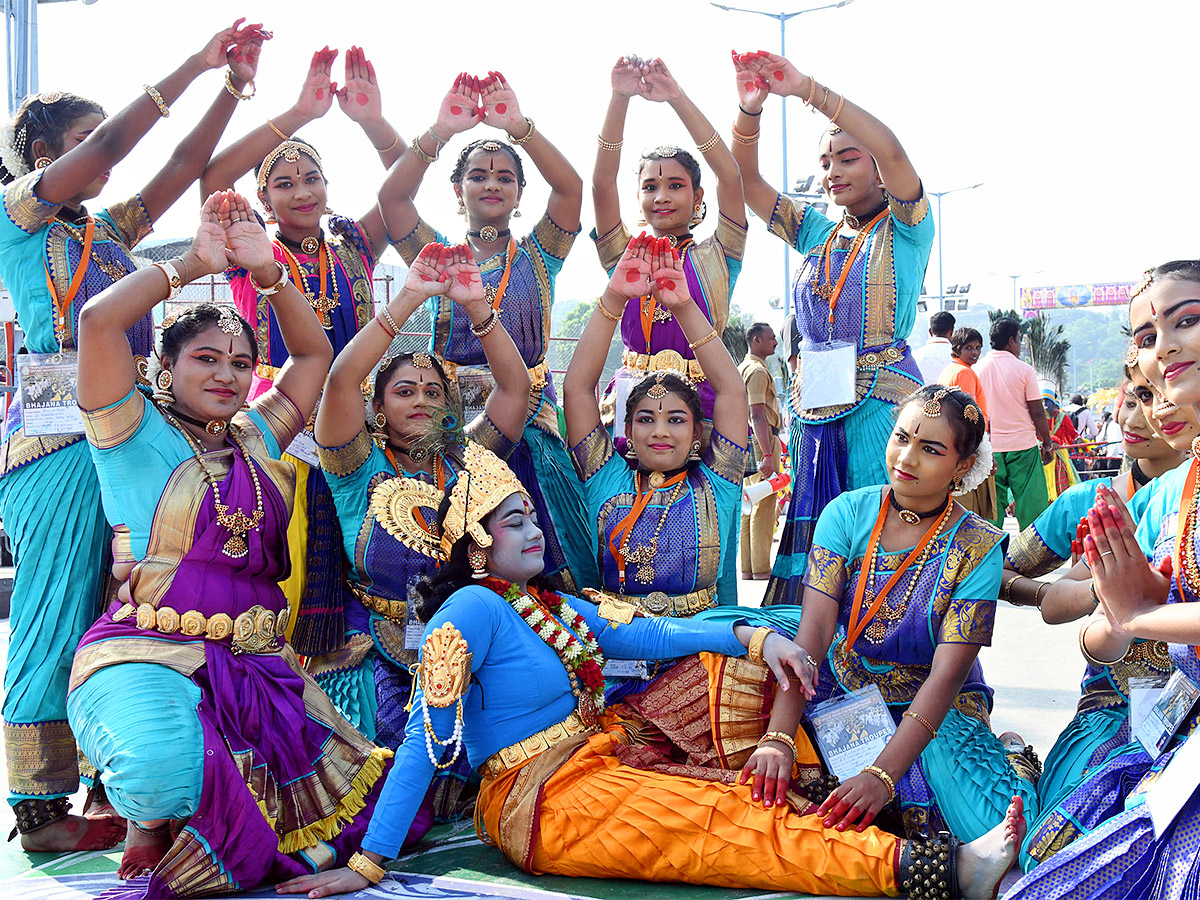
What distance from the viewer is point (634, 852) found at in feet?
9.09

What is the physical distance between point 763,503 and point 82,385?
6.16 metres

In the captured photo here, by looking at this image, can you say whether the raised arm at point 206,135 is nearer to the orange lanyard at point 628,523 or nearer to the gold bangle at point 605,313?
the gold bangle at point 605,313

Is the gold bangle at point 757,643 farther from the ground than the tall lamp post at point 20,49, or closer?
closer

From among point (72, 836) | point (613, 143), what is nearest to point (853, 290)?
point (613, 143)

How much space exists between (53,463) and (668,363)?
7.10 feet

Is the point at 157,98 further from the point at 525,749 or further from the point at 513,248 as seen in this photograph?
the point at 525,749

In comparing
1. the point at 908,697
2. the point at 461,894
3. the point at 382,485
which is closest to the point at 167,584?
the point at 382,485

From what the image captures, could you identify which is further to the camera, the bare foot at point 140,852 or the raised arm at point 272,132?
the raised arm at point 272,132

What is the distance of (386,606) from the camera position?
142 inches

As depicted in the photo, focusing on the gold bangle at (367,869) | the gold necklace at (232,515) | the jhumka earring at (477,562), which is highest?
the gold necklace at (232,515)

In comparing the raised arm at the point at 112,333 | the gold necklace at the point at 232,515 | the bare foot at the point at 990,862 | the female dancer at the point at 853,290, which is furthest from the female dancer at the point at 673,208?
the bare foot at the point at 990,862

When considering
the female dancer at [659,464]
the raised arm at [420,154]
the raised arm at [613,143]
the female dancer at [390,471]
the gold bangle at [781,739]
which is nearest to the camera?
the gold bangle at [781,739]

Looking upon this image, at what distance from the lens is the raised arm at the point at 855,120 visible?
149 inches

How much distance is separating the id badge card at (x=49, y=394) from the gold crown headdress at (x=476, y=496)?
1170 millimetres
